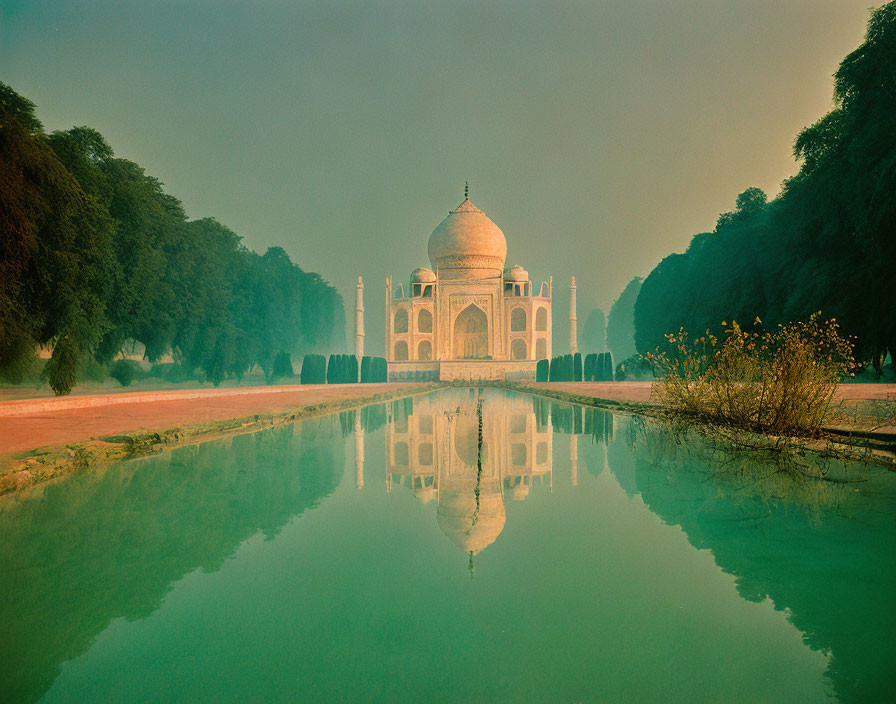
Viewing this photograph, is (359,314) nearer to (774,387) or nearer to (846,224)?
(846,224)

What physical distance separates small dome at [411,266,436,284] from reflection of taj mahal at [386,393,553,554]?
25.8 metres

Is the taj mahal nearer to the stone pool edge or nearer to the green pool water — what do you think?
the stone pool edge

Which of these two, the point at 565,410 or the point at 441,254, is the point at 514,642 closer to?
the point at 565,410

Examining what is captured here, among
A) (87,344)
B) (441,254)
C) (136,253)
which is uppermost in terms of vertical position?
(441,254)

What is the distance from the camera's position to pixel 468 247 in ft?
110

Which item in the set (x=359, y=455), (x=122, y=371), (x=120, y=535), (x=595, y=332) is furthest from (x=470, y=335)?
(x=120, y=535)

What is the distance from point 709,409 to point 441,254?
2763 centimetres

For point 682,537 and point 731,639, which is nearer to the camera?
point 731,639

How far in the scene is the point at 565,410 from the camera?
11.2 m

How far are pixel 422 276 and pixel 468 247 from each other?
10.0 ft

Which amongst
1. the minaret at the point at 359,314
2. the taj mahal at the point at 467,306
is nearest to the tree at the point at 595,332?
the taj mahal at the point at 467,306

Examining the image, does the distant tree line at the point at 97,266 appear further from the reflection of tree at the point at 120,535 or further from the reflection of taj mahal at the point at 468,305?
the reflection of taj mahal at the point at 468,305

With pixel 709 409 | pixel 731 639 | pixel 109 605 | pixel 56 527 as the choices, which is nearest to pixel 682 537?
pixel 731 639

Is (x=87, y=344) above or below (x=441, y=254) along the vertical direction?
below
